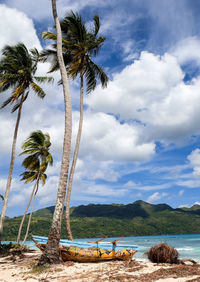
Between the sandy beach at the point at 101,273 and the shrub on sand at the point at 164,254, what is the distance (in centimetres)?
119

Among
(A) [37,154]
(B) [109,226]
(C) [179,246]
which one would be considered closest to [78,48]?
(A) [37,154]

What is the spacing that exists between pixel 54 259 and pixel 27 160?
14.4 m

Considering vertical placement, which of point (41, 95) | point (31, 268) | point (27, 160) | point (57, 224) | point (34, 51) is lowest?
point (31, 268)

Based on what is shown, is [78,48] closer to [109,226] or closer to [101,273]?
[101,273]

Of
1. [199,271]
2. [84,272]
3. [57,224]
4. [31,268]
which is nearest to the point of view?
[199,271]

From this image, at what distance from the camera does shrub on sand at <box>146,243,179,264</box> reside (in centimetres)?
920

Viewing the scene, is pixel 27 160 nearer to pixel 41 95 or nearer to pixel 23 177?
pixel 23 177

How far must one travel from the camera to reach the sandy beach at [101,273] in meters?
6.65

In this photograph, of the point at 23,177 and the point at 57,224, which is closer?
the point at 57,224

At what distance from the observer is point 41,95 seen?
16.4 metres

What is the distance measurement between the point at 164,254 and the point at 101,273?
3.04 meters

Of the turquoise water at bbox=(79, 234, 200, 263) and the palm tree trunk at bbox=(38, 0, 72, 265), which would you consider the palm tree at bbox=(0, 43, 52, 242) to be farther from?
the turquoise water at bbox=(79, 234, 200, 263)

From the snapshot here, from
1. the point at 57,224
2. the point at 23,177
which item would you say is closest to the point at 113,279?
the point at 57,224

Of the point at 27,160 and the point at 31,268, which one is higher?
the point at 27,160
